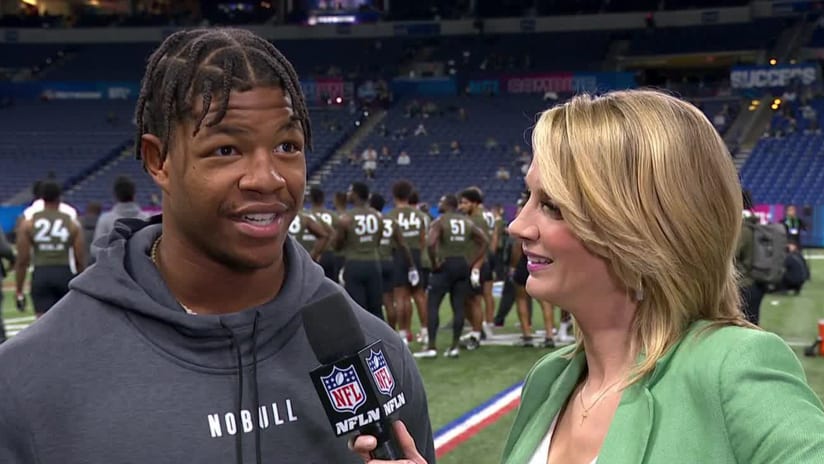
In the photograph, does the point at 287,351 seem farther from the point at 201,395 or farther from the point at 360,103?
→ the point at 360,103

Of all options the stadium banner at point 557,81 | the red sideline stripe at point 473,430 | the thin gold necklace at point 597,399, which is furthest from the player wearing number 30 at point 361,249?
the stadium banner at point 557,81

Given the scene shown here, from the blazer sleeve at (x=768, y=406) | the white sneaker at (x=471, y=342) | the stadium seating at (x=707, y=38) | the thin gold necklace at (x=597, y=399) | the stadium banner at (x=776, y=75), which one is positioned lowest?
the white sneaker at (x=471, y=342)

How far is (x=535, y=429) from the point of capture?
1.99 metres

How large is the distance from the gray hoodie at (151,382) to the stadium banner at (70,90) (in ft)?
119

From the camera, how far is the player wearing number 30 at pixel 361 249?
376 inches

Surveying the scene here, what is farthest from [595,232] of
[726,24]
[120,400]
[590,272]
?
[726,24]

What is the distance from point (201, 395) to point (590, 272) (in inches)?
30.1

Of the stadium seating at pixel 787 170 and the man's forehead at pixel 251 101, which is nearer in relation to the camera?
the man's forehead at pixel 251 101

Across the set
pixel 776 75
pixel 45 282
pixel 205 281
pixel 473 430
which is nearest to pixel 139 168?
pixel 776 75

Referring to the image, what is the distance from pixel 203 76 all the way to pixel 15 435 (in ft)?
2.13

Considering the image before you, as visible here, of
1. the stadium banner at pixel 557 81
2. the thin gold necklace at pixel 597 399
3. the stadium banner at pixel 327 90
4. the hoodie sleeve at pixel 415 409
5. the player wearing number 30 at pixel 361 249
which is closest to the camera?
the hoodie sleeve at pixel 415 409

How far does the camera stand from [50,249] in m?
8.46

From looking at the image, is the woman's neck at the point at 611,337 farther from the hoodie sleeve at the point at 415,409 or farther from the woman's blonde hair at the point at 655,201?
the hoodie sleeve at the point at 415,409

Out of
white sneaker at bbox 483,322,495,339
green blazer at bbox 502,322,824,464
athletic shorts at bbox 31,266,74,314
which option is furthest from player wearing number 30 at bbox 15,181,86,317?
green blazer at bbox 502,322,824,464
